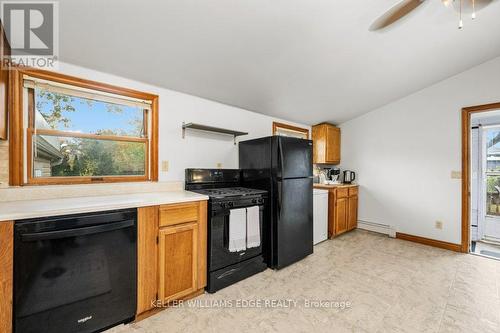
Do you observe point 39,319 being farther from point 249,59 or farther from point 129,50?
point 249,59

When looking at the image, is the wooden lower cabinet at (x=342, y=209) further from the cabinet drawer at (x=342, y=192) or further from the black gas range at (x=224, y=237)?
the black gas range at (x=224, y=237)

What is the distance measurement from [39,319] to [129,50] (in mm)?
2030

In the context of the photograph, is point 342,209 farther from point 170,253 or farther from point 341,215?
point 170,253

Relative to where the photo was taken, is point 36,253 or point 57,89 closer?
point 36,253

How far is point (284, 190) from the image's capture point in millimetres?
2553

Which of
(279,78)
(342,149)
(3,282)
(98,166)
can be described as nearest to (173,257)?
(3,282)

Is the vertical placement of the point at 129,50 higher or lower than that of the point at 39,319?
higher

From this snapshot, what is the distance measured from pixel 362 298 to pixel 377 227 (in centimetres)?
232

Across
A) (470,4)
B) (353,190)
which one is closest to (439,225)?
(353,190)

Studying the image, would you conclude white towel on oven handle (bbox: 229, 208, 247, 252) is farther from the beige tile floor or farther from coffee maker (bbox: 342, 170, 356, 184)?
coffee maker (bbox: 342, 170, 356, 184)

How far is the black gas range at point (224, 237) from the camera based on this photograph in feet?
6.82

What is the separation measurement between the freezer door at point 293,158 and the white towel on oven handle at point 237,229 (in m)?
0.65

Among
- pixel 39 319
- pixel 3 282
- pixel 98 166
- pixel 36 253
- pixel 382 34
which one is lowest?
pixel 39 319

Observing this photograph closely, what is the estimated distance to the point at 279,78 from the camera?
2.62m
